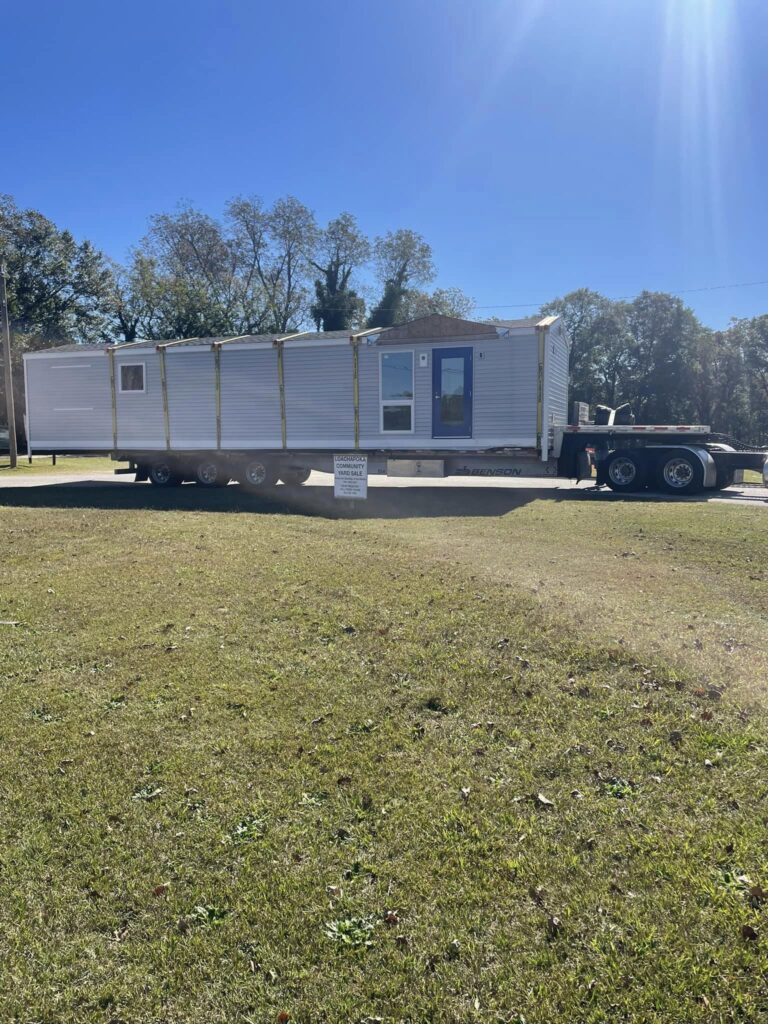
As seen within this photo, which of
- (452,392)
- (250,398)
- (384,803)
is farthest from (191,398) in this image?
(384,803)

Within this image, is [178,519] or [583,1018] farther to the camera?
[178,519]

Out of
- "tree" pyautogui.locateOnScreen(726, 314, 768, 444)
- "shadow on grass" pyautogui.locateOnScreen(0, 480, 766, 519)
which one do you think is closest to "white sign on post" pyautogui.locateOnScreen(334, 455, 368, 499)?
"shadow on grass" pyautogui.locateOnScreen(0, 480, 766, 519)

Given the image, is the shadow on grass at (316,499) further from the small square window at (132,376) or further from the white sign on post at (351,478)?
the small square window at (132,376)

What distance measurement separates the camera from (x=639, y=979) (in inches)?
92.5

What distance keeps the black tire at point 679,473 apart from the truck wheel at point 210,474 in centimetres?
957

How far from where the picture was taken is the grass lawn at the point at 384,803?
94.0 inches

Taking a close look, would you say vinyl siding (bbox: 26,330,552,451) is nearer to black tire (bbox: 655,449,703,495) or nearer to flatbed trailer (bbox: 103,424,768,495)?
flatbed trailer (bbox: 103,424,768,495)

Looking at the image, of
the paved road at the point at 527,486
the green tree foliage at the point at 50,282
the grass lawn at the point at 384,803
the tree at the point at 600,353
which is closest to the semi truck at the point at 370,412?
the paved road at the point at 527,486

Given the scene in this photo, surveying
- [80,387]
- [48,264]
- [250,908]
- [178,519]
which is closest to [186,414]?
[80,387]

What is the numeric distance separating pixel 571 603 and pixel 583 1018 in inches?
164

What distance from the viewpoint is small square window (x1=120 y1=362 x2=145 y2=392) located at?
16719mm

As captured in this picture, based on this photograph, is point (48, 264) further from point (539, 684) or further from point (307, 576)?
point (539, 684)

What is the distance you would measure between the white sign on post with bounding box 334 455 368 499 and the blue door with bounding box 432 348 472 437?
3.32 metres

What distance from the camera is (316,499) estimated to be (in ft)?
47.5
